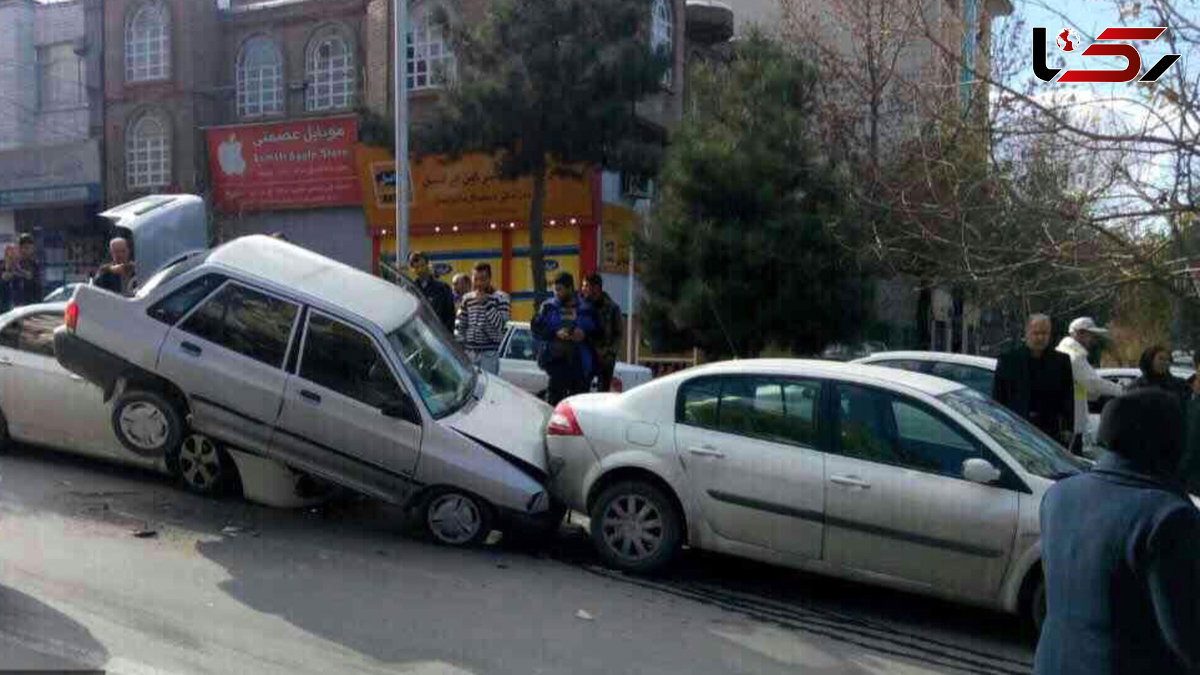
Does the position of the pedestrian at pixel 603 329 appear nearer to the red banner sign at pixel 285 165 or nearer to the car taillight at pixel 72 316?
the car taillight at pixel 72 316

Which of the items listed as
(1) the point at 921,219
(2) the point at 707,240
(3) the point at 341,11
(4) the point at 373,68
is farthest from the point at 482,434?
(3) the point at 341,11

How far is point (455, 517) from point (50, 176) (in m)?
26.3

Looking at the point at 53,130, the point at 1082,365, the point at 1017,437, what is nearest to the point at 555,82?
the point at 1082,365

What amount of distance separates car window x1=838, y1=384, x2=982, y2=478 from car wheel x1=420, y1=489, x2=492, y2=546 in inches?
94.5

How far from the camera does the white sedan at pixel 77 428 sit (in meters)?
8.02

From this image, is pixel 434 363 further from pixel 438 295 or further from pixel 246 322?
pixel 438 295

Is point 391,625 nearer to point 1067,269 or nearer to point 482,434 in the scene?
point 482,434

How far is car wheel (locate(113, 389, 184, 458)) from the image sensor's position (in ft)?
25.0

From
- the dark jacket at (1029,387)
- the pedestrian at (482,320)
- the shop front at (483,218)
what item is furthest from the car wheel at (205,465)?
the shop front at (483,218)

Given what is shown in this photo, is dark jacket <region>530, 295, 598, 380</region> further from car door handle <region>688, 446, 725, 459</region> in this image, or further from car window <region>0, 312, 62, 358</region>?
car window <region>0, 312, 62, 358</region>

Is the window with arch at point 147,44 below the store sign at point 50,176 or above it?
above

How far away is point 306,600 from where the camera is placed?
6.30 metres

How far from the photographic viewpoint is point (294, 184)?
26844 millimetres

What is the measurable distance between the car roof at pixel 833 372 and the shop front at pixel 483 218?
656 inches
